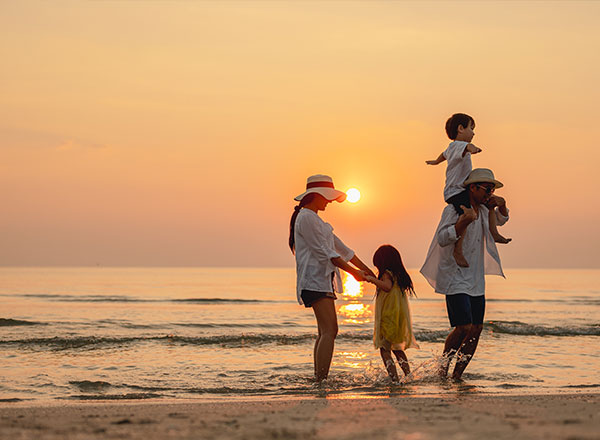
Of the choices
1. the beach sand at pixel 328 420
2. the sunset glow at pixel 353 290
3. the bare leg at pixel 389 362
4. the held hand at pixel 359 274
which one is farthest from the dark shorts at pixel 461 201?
the sunset glow at pixel 353 290

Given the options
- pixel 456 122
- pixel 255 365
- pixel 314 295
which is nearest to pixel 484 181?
pixel 456 122

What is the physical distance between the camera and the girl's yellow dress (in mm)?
6992

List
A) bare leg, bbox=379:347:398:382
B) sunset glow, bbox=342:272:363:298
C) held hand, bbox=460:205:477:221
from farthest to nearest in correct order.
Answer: sunset glow, bbox=342:272:363:298 < bare leg, bbox=379:347:398:382 < held hand, bbox=460:205:477:221

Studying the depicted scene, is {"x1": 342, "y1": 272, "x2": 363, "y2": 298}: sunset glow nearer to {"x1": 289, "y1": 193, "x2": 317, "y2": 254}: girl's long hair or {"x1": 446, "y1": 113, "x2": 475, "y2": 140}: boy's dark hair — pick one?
{"x1": 289, "y1": 193, "x2": 317, "y2": 254}: girl's long hair

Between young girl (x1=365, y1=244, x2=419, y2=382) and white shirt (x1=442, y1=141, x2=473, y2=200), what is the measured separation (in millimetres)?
954

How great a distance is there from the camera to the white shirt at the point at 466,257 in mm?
6613

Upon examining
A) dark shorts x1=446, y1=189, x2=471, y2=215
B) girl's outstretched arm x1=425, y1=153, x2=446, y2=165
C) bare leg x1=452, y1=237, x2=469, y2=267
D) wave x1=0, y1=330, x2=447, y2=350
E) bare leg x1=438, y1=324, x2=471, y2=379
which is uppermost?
girl's outstretched arm x1=425, y1=153, x2=446, y2=165

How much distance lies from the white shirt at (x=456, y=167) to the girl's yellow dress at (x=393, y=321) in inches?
45.6

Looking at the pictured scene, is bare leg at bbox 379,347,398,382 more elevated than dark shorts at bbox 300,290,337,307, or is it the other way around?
dark shorts at bbox 300,290,337,307

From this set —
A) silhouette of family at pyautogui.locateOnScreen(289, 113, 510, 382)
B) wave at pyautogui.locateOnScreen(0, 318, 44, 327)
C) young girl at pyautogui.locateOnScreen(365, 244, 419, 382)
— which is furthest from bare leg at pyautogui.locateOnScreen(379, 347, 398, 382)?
wave at pyautogui.locateOnScreen(0, 318, 44, 327)

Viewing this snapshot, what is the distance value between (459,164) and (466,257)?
0.94 metres

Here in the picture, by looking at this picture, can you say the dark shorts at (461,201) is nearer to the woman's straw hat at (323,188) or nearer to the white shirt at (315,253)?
the woman's straw hat at (323,188)

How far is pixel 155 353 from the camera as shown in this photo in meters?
11.0

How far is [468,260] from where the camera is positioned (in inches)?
263
